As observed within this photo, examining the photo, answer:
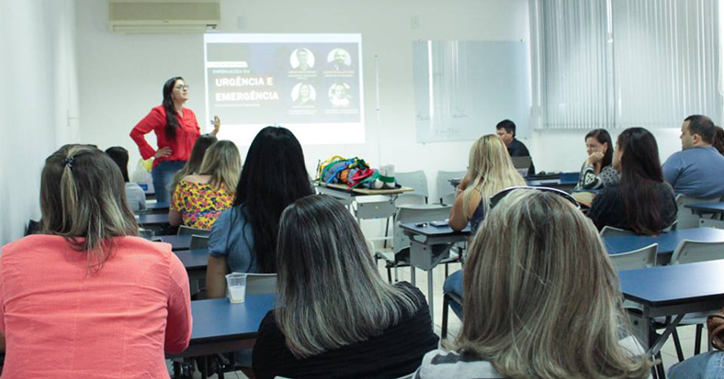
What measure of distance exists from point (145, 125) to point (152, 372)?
4.59 m

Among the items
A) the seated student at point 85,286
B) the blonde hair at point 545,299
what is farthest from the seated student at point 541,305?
the seated student at point 85,286

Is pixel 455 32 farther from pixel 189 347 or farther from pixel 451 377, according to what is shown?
pixel 451 377

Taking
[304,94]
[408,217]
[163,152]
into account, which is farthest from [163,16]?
[408,217]

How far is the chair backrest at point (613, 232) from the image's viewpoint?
3.81 meters

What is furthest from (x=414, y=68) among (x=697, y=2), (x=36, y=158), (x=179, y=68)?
(x=36, y=158)

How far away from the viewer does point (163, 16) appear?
8023 millimetres

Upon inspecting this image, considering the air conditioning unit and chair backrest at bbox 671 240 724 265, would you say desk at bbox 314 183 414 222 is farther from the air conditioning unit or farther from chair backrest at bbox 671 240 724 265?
chair backrest at bbox 671 240 724 265

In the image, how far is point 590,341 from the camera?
3.67ft

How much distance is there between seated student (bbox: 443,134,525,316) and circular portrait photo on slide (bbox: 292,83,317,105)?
472cm

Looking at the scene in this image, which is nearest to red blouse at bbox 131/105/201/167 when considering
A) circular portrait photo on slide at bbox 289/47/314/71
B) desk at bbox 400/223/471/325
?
desk at bbox 400/223/471/325

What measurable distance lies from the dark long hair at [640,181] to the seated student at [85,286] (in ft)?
8.90

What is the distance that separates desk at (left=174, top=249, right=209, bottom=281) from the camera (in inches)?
122

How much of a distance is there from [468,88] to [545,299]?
824 centimetres

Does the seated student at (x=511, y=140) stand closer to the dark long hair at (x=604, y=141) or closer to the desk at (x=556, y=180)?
the desk at (x=556, y=180)
